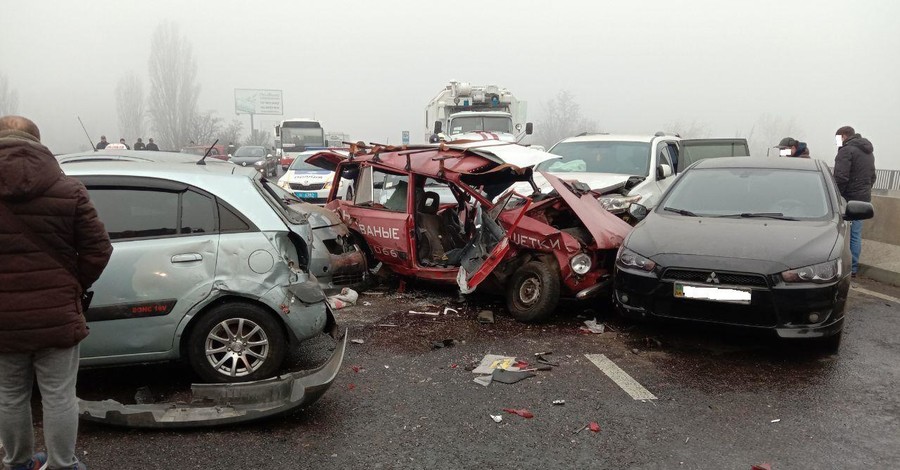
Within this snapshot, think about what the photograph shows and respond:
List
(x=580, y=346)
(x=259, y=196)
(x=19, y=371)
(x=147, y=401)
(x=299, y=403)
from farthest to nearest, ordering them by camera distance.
A: (x=580, y=346)
(x=259, y=196)
(x=147, y=401)
(x=299, y=403)
(x=19, y=371)

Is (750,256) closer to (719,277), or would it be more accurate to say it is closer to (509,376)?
(719,277)

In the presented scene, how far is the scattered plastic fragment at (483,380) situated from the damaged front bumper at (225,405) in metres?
1.09

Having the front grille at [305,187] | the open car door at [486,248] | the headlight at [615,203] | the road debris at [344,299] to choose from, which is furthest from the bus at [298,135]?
the open car door at [486,248]

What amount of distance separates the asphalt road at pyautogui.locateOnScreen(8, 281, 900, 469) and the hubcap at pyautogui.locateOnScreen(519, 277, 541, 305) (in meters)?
0.46

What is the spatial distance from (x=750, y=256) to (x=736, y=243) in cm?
24

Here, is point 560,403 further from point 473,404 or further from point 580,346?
point 580,346

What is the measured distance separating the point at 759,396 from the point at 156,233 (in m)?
4.26

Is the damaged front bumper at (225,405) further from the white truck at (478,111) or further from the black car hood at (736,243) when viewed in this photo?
the white truck at (478,111)

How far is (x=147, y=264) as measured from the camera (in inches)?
158

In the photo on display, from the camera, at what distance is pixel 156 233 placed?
4121mm

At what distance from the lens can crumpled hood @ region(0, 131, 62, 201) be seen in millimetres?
2617

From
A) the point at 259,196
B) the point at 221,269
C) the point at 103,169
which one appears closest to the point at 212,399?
the point at 221,269

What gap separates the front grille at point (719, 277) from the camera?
187 inches

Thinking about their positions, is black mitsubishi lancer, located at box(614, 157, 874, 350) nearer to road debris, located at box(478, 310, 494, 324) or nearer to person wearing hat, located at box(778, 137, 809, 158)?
road debris, located at box(478, 310, 494, 324)
